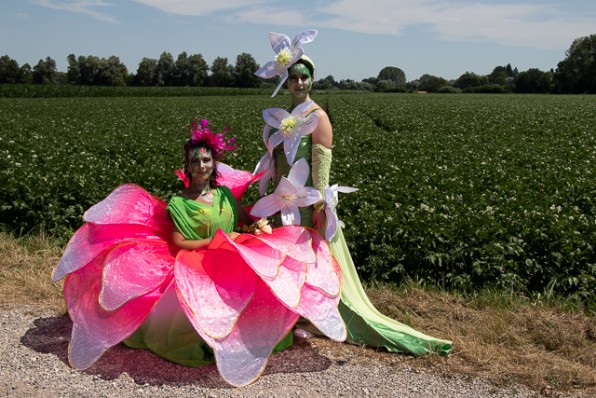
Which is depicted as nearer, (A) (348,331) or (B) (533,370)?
(B) (533,370)

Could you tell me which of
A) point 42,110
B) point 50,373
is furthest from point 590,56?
point 50,373

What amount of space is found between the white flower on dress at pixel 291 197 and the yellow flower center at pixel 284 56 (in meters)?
0.71

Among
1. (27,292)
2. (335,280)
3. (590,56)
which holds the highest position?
(590,56)

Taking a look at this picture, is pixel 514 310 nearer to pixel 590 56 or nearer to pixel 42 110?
pixel 42 110

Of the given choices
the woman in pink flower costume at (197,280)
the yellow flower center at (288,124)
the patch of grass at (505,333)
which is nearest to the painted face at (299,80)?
the yellow flower center at (288,124)

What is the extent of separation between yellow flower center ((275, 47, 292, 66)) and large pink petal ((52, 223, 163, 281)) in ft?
5.11

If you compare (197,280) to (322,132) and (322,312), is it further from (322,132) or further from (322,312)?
(322,132)

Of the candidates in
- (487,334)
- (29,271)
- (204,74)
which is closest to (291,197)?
(487,334)

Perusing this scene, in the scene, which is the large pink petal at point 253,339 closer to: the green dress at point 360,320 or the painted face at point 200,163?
the green dress at point 360,320

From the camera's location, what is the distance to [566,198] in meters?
8.61

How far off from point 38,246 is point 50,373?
3458 mm

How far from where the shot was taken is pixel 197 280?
12.6ft

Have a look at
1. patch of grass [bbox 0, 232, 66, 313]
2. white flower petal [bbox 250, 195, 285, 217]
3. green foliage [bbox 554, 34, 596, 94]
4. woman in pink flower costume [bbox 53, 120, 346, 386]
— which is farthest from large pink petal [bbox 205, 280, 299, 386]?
green foliage [bbox 554, 34, 596, 94]

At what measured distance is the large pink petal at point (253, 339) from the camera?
3.70 meters
